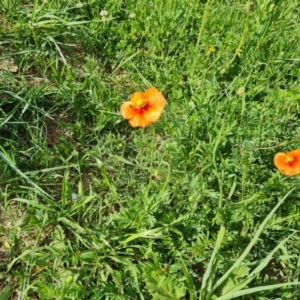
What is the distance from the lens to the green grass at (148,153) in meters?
1.76

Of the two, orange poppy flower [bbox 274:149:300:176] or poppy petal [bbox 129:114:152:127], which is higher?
poppy petal [bbox 129:114:152:127]

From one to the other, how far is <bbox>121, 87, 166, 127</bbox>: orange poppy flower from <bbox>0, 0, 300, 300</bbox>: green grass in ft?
0.23

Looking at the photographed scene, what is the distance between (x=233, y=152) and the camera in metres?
2.10

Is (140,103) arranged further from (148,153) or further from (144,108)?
(148,153)

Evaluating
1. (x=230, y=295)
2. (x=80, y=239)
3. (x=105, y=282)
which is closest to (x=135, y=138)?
(x=80, y=239)

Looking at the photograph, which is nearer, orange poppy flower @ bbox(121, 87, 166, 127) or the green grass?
orange poppy flower @ bbox(121, 87, 166, 127)

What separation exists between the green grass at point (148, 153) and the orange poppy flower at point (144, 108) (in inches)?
2.8

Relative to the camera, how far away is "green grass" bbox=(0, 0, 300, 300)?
A: 5.78ft

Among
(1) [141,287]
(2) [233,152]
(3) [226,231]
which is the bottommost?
(1) [141,287]

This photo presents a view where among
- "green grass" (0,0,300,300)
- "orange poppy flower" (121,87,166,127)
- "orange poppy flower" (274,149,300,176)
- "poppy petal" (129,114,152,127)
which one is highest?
"orange poppy flower" (121,87,166,127)

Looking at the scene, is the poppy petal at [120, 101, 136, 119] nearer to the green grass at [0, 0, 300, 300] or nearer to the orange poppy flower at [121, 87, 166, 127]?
the orange poppy flower at [121, 87, 166, 127]

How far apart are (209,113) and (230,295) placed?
0.92 m

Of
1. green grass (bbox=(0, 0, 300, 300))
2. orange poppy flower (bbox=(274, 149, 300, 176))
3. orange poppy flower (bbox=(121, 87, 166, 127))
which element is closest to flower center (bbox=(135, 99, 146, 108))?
orange poppy flower (bbox=(121, 87, 166, 127))

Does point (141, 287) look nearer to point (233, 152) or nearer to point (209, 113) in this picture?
point (233, 152)
